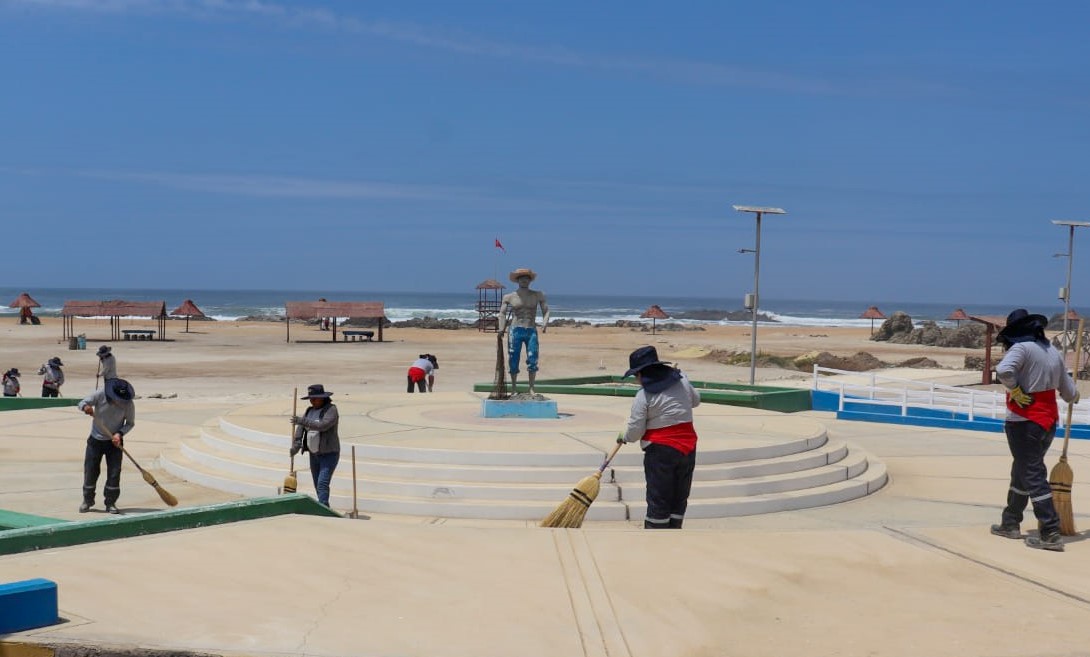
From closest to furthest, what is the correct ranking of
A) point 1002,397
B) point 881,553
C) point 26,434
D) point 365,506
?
1. point 881,553
2. point 365,506
3. point 26,434
4. point 1002,397

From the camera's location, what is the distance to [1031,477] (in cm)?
758

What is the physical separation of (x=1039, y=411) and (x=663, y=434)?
8.67 feet

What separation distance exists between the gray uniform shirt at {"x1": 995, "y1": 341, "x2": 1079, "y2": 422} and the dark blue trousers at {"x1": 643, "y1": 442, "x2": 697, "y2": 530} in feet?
7.55

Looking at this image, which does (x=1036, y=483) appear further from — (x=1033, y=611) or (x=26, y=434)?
(x=26, y=434)

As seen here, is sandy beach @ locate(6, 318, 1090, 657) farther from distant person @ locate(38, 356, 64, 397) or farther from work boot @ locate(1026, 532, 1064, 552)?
distant person @ locate(38, 356, 64, 397)

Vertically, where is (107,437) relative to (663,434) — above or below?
below

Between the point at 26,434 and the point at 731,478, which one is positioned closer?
the point at 731,478

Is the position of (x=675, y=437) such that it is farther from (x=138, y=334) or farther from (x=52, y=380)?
(x=138, y=334)

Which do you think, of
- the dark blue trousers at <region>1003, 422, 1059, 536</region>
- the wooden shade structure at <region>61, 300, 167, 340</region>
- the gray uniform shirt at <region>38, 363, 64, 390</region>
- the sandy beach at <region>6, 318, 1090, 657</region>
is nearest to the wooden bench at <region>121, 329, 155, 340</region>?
the wooden shade structure at <region>61, 300, 167, 340</region>

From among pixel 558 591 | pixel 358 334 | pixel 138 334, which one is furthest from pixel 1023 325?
pixel 138 334

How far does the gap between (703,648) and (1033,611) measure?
1981 millimetres

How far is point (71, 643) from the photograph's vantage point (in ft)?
15.7

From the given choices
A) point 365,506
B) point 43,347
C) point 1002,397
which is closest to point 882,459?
point 1002,397

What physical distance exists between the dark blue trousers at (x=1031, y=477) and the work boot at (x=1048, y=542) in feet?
0.10
